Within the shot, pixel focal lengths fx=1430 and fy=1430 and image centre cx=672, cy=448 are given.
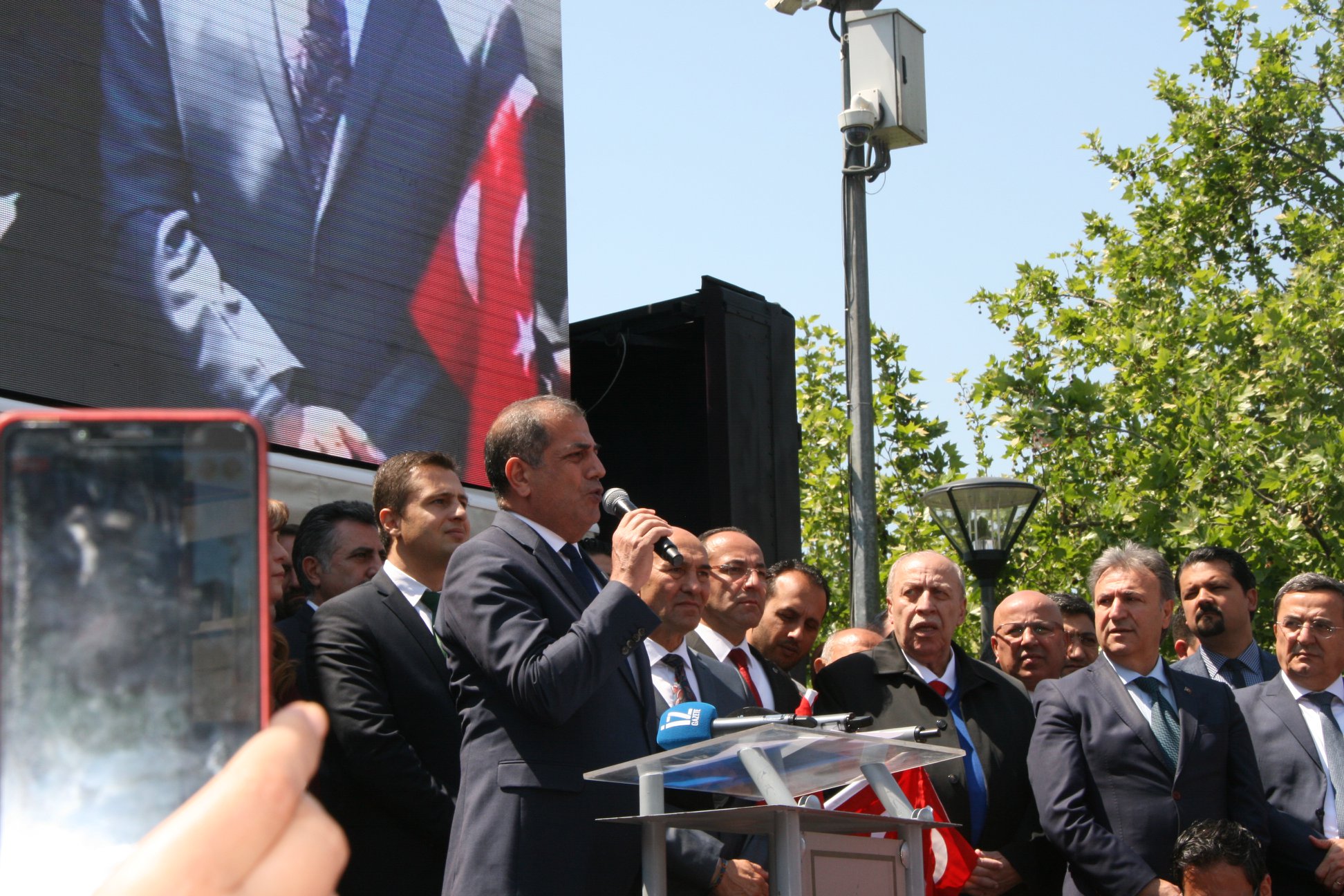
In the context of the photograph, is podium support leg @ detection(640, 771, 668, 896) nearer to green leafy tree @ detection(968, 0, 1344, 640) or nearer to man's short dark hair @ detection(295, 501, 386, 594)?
man's short dark hair @ detection(295, 501, 386, 594)

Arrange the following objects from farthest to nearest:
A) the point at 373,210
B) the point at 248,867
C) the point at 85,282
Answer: the point at 373,210
the point at 85,282
the point at 248,867

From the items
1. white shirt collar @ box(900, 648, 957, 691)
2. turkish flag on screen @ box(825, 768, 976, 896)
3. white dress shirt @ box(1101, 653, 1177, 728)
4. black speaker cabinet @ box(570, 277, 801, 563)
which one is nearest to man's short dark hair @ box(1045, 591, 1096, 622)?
black speaker cabinet @ box(570, 277, 801, 563)

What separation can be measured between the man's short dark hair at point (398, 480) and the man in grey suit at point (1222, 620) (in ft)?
11.0

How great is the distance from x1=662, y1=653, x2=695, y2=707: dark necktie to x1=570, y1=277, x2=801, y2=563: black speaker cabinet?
130 inches

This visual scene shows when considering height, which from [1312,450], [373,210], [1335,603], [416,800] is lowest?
[416,800]

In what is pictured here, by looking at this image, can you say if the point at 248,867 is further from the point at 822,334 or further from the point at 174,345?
the point at 822,334

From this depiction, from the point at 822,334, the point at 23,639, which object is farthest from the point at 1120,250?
the point at 23,639

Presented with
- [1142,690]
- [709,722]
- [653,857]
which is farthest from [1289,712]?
[653,857]

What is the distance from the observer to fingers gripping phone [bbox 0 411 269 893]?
2.27 ft

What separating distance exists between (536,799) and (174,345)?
5.55 m

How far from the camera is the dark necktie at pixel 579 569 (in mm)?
3627

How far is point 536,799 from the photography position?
10.5 ft

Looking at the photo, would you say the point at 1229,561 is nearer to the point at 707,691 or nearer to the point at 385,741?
the point at 707,691

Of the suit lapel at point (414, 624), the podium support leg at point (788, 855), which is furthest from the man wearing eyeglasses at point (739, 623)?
the podium support leg at point (788, 855)
